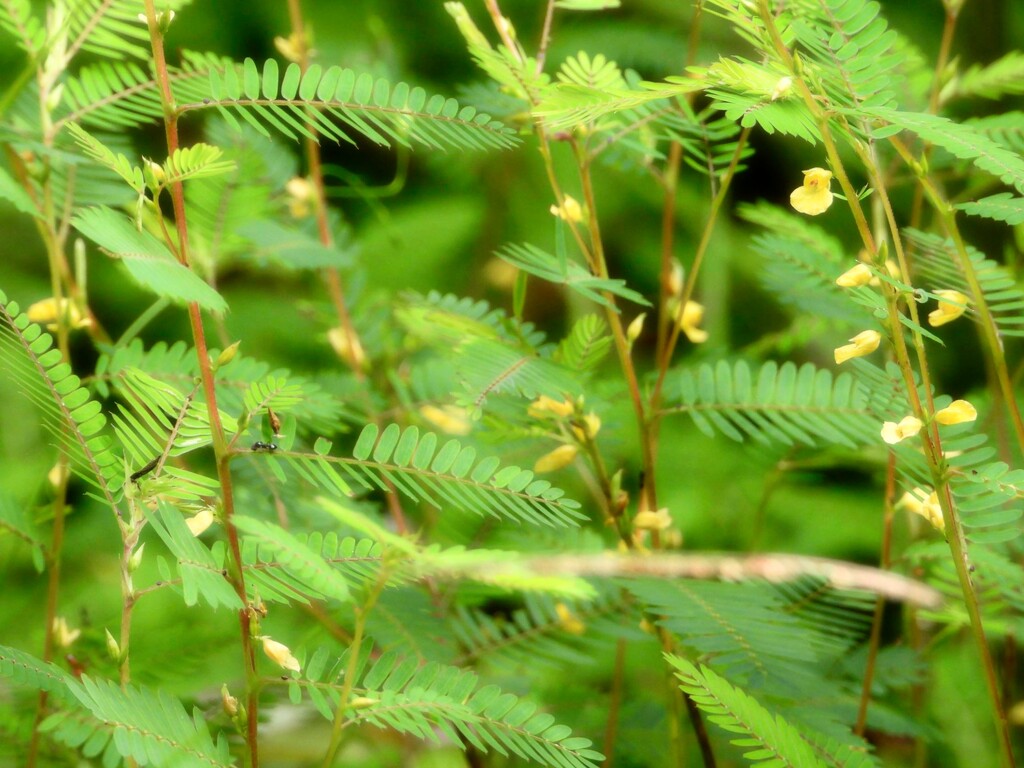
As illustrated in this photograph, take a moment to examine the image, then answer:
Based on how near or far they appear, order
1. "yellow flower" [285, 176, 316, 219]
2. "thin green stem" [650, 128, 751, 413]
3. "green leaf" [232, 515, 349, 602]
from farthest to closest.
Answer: "yellow flower" [285, 176, 316, 219], "thin green stem" [650, 128, 751, 413], "green leaf" [232, 515, 349, 602]

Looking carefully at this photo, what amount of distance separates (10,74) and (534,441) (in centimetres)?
122

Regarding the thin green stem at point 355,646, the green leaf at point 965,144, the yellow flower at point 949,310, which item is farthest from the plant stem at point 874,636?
the thin green stem at point 355,646

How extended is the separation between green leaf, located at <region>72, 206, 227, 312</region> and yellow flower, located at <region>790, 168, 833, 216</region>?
0.28m

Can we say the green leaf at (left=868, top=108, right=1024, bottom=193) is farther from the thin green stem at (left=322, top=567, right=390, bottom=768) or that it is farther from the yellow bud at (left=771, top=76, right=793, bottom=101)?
the thin green stem at (left=322, top=567, right=390, bottom=768)

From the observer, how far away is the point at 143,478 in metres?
0.46

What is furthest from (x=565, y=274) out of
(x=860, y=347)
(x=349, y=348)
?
(x=349, y=348)

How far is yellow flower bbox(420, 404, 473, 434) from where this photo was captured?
0.81 meters

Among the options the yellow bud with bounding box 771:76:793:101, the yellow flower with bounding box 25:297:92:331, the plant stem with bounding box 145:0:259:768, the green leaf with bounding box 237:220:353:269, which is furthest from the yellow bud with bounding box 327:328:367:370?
the yellow bud with bounding box 771:76:793:101

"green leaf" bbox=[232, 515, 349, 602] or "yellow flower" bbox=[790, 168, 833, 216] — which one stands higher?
"yellow flower" bbox=[790, 168, 833, 216]

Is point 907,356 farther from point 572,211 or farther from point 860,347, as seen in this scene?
point 572,211

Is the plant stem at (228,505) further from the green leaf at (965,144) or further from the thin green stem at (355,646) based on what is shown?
the green leaf at (965,144)

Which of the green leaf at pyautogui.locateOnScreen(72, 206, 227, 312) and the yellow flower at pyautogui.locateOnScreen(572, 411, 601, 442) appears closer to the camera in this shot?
the green leaf at pyautogui.locateOnScreen(72, 206, 227, 312)

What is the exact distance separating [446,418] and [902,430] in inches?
16.6

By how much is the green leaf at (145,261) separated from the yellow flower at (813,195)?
0.28m
